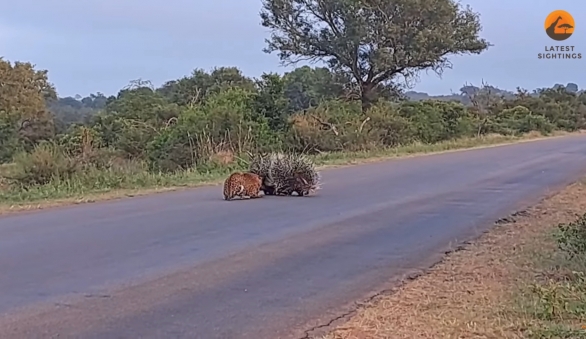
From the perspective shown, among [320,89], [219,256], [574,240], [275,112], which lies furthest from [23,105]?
[574,240]

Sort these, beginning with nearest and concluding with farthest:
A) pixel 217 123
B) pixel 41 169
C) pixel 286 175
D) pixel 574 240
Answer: pixel 574 240 < pixel 286 175 < pixel 41 169 < pixel 217 123

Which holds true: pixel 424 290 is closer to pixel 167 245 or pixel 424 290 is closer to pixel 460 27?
pixel 167 245

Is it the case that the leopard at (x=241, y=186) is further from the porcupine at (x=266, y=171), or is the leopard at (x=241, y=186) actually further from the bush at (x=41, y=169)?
the bush at (x=41, y=169)

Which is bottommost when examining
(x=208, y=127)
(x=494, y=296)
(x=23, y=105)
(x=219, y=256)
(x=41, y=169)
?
(x=494, y=296)

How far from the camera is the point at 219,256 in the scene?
8.59 metres

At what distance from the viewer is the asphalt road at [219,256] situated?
6.07m

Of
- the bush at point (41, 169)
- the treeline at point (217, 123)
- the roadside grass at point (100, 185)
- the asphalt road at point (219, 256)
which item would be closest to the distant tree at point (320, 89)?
the treeline at point (217, 123)

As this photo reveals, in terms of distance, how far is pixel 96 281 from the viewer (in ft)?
23.9

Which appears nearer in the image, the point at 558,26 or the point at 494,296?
the point at 494,296

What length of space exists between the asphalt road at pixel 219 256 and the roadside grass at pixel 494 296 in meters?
0.36

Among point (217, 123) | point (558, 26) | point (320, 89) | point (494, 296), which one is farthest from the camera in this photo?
point (320, 89)

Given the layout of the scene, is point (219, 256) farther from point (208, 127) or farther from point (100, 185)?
point (208, 127)

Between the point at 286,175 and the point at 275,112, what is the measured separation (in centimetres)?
1446

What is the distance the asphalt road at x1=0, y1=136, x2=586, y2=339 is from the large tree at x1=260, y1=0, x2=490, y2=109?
2127 cm
